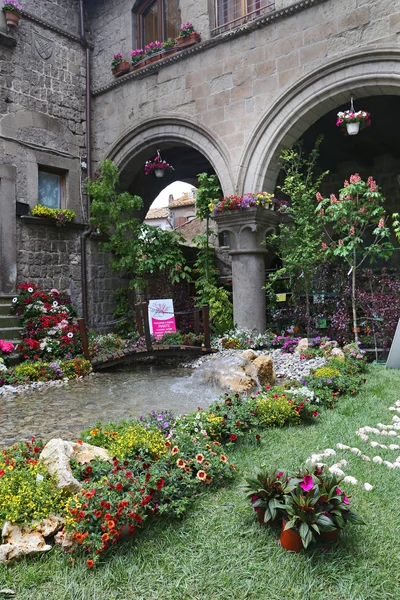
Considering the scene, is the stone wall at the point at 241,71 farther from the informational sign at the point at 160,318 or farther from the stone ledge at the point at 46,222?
the informational sign at the point at 160,318

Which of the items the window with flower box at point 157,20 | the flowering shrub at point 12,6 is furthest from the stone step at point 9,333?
the window with flower box at point 157,20

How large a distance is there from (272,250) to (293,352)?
12.0ft

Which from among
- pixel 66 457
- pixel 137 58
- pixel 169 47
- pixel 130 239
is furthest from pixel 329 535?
pixel 137 58

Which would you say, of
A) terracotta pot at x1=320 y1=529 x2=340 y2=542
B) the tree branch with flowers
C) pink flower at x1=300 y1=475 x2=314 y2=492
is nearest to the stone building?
the tree branch with flowers

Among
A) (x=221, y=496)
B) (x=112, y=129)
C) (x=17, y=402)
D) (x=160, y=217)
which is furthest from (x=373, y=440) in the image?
(x=160, y=217)

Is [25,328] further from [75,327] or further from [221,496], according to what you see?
[221,496]

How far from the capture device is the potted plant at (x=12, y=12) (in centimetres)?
814

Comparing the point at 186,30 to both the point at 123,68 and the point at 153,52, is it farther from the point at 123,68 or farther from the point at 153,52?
the point at 123,68

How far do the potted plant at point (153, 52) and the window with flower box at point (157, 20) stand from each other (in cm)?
42

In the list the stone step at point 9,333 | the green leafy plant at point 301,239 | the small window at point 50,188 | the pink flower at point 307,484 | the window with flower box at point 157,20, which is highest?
the window with flower box at point 157,20

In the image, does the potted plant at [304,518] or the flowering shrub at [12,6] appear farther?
the flowering shrub at [12,6]

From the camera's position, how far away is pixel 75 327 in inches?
307

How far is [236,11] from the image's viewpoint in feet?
27.1

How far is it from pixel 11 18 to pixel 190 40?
126 inches
